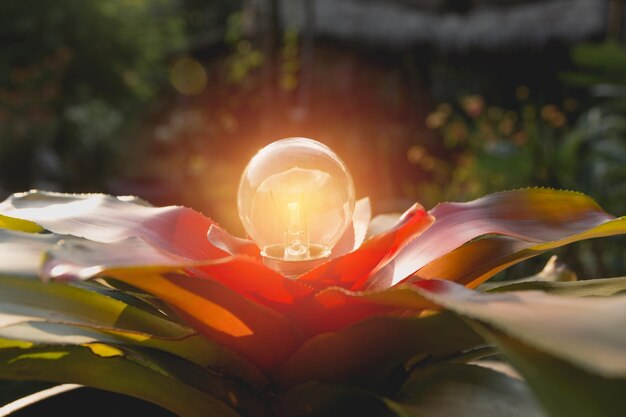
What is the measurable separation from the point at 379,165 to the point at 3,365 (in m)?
7.84

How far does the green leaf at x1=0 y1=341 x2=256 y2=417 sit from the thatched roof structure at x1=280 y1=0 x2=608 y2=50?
8378 mm

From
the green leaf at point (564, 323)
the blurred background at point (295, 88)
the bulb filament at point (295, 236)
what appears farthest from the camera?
the blurred background at point (295, 88)

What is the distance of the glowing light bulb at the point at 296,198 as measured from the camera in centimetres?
68

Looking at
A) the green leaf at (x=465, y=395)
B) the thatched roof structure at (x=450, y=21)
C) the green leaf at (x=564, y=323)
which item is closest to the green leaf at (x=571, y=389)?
the green leaf at (x=564, y=323)

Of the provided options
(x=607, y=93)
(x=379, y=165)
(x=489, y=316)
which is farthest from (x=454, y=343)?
(x=379, y=165)

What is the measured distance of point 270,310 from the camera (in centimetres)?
43

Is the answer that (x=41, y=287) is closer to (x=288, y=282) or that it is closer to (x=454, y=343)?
(x=288, y=282)

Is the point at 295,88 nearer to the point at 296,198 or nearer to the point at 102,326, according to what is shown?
the point at 296,198

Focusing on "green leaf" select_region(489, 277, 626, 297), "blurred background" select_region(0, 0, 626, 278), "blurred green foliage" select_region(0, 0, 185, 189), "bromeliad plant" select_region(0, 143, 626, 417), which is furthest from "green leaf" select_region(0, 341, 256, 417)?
"blurred green foliage" select_region(0, 0, 185, 189)

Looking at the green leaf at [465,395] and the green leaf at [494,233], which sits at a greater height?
the green leaf at [494,233]

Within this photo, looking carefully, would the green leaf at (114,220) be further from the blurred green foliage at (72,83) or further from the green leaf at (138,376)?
the blurred green foliage at (72,83)

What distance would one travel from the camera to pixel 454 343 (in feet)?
A: 1.46

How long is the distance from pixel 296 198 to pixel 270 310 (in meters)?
0.30

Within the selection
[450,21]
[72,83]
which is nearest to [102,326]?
[450,21]
